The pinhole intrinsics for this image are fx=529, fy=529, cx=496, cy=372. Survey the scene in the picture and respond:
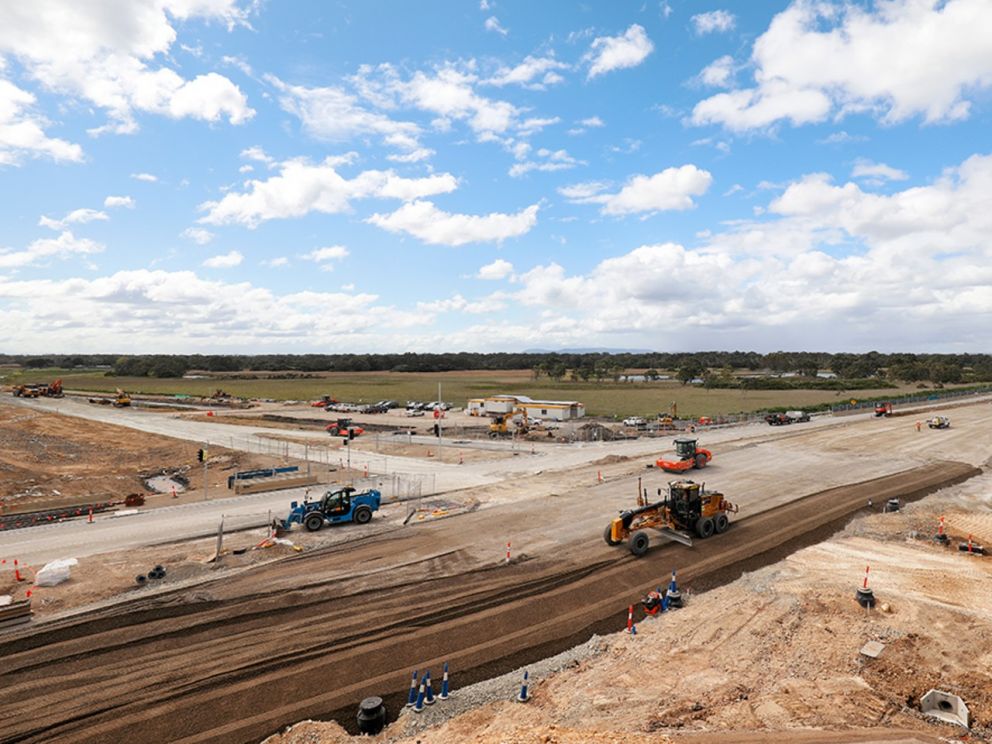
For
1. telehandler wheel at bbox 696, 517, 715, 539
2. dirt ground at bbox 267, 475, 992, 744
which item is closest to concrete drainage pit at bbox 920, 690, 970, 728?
dirt ground at bbox 267, 475, 992, 744

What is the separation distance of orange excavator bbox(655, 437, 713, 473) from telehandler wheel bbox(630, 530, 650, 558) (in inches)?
661

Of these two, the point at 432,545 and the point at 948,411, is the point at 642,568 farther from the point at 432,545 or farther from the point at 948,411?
the point at 948,411

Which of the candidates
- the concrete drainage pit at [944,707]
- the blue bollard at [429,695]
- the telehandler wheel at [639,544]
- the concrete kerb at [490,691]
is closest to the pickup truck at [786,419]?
the telehandler wheel at [639,544]

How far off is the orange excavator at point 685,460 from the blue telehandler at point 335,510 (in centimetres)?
2088

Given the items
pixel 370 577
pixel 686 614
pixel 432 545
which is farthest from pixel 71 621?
pixel 686 614

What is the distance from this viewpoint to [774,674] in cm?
1294

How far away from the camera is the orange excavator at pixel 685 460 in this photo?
36938mm

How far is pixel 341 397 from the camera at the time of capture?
110 metres

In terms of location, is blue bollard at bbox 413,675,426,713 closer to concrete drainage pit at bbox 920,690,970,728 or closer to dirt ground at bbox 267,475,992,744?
dirt ground at bbox 267,475,992,744

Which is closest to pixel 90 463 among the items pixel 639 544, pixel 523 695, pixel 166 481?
pixel 166 481

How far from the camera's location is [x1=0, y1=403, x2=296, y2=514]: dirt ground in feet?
→ 108

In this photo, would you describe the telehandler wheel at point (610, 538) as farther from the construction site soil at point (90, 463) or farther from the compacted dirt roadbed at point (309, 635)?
the construction site soil at point (90, 463)

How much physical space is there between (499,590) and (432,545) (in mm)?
5460

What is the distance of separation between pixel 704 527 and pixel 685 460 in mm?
15432
